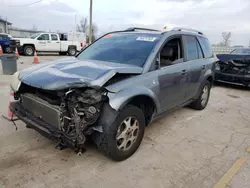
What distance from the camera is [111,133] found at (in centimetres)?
266

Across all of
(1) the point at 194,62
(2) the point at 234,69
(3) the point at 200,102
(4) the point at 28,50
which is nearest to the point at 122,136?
(1) the point at 194,62

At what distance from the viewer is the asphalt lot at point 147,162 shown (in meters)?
2.62

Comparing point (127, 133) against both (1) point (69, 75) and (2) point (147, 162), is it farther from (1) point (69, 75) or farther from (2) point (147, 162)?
(1) point (69, 75)

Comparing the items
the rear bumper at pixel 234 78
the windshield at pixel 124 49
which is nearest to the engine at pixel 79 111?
the windshield at pixel 124 49

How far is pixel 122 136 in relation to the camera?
2.92 metres

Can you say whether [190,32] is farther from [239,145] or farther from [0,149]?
[0,149]

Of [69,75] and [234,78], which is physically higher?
[69,75]

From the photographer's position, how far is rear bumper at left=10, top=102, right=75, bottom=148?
2592 millimetres

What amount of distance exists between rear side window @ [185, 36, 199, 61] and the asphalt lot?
1.50 meters

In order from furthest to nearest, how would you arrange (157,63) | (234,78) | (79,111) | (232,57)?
1. (232,57)
2. (234,78)
3. (157,63)
4. (79,111)

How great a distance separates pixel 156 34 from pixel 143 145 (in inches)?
75.6

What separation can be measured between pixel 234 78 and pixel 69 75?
747cm

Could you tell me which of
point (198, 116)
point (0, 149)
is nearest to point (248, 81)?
point (198, 116)

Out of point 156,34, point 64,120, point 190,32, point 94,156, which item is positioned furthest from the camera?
point 190,32
